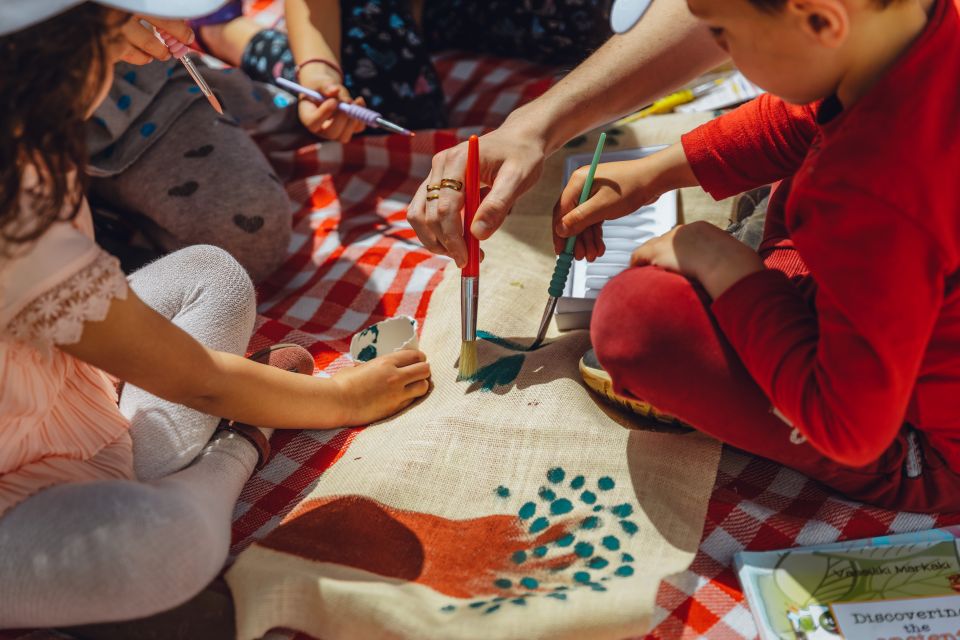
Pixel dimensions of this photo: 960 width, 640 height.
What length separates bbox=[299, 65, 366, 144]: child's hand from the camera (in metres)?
1.31

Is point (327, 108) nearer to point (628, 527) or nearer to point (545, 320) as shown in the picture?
point (545, 320)

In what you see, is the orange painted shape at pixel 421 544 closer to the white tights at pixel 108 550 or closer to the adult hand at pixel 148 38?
the white tights at pixel 108 550

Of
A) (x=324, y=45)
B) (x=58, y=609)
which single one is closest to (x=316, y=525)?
(x=58, y=609)

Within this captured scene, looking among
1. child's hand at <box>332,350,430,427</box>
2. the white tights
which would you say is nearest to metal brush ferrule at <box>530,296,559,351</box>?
child's hand at <box>332,350,430,427</box>

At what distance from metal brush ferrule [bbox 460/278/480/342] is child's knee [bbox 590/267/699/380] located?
17 centimetres

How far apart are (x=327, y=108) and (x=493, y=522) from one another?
2.39ft

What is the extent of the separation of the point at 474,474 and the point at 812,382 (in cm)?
35

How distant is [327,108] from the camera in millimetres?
1297

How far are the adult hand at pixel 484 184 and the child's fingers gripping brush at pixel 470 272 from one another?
0.4 inches

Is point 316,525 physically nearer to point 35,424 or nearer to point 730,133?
point 35,424

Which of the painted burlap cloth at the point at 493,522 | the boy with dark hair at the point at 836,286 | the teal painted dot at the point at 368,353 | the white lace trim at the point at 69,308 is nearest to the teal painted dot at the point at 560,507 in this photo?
the painted burlap cloth at the point at 493,522

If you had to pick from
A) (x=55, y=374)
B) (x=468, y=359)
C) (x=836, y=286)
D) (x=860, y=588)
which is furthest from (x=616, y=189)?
(x=55, y=374)

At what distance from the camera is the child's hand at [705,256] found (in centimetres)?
74

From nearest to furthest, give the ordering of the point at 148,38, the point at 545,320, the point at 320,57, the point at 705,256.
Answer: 1. the point at 705,256
2. the point at 148,38
3. the point at 545,320
4. the point at 320,57
